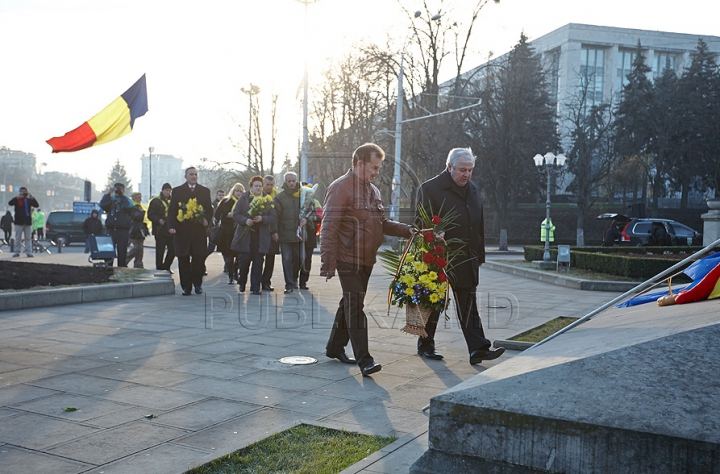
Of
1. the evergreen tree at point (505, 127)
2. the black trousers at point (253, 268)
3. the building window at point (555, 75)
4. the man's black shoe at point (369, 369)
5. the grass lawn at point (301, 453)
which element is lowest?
the grass lawn at point (301, 453)

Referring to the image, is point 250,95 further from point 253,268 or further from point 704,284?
point 704,284

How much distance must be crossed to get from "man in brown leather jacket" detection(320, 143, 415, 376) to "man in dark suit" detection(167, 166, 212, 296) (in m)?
6.17

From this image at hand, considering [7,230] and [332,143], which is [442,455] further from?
[332,143]

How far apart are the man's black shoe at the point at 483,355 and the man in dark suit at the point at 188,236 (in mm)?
6560

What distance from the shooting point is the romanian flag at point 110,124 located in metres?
13.2

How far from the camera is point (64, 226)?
3231cm

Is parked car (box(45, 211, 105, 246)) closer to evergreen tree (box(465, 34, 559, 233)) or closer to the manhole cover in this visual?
evergreen tree (box(465, 34, 559, 233))

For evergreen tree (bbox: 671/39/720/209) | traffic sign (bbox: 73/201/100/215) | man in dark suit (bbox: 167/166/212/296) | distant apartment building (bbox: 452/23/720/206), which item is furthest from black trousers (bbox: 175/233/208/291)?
distant apartment building (bbox: 452/23/720/206)

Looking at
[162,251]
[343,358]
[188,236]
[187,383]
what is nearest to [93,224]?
[162,251]

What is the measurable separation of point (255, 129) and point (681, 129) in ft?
93.0

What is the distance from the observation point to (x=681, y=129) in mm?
47750

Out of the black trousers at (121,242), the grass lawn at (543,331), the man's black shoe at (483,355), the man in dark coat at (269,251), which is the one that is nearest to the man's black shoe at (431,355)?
the man's black shoe at (483,355)

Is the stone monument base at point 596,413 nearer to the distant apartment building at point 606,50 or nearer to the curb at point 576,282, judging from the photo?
the curb at point 576,282

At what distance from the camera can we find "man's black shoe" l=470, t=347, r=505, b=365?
6.36 metres
